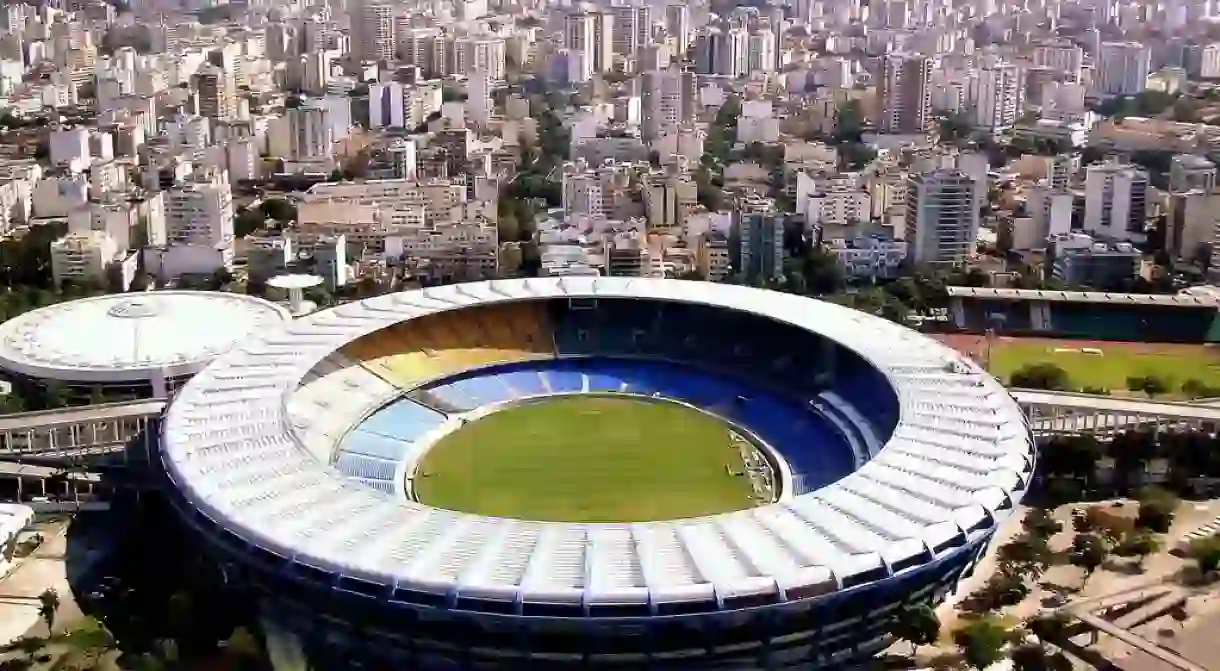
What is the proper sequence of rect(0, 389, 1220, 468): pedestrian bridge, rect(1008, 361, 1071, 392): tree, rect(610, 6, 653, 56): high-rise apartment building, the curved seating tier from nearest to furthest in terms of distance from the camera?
1. the curved seating tier
2. rect(0, 389, 1220, 468): pedestrian bridge
3. rect(1008, 361, 1071, 392): tree
4. rect(610, 6, 653, 56): high-rise apartment building

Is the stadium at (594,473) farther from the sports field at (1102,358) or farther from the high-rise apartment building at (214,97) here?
the high-rise apartment building at (214,97)

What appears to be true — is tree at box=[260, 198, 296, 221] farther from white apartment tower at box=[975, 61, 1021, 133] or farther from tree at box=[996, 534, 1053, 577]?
white apartment tower at box=[975, 61, 1021, 133]

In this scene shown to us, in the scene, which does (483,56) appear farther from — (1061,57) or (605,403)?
(605,403)

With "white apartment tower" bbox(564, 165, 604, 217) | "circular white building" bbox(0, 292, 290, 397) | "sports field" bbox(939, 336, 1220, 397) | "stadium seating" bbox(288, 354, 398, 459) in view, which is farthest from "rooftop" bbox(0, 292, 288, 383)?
"sports field" bbox(939, 336, 1220, 397)

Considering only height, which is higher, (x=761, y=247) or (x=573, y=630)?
(x=761, y=247)

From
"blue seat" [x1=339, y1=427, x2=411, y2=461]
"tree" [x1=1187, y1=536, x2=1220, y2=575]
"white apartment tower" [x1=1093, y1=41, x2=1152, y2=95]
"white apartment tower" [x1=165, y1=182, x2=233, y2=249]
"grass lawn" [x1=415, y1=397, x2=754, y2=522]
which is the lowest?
"tree" [x1=1187, y1=536, x2=1220, y2=575]

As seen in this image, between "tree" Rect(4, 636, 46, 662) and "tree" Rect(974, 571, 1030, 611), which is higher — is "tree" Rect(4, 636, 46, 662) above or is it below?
below

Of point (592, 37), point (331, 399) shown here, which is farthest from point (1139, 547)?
point (592, 37)
